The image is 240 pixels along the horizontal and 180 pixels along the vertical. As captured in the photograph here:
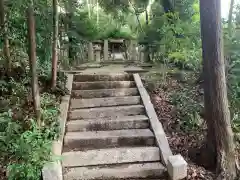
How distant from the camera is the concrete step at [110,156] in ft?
13.0

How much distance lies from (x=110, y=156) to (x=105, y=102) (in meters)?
1.40

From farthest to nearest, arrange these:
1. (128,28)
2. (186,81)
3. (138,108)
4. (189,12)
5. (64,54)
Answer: (128,28)
(189,12)
(64,54)
(186,81)
(138,108)

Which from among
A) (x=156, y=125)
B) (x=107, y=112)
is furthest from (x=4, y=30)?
(x=156, y=125)

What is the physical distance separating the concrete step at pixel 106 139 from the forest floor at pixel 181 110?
1.39 feet

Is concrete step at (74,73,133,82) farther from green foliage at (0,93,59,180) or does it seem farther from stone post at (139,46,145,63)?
stone post at (139,46,145,63)

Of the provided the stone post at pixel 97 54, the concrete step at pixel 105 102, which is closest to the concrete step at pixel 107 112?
the concrete step at pixel 105 102

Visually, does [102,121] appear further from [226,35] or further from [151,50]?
[151,50]

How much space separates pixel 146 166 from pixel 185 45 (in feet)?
11.0

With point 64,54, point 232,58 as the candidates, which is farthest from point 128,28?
point 232,58

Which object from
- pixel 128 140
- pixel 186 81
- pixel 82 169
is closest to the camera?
pixel 82 169

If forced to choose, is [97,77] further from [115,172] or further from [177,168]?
[177,168]

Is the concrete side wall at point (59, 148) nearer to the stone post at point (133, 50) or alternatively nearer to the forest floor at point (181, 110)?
the forest floor at point (181, 110)

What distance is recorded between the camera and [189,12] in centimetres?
818

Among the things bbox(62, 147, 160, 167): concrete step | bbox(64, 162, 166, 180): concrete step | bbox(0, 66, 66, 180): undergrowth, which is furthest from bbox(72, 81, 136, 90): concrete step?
bbox(64, 162, 166, 180): concrete step
